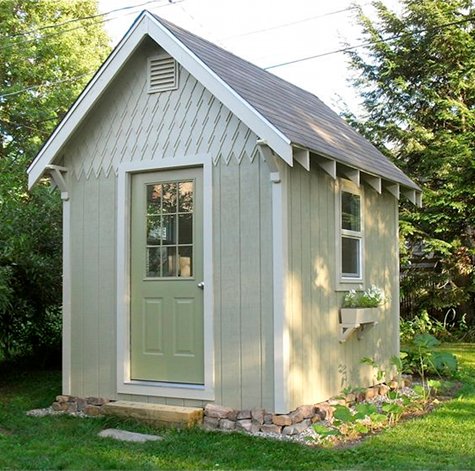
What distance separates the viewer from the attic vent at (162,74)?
6.85 m

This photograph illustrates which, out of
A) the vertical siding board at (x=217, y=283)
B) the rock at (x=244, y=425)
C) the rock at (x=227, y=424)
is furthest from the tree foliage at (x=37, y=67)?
the rock at (x=244, y=425)

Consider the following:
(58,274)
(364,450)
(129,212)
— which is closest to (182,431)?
(364,450)

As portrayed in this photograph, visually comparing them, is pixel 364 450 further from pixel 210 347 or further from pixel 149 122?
pixel 149 122

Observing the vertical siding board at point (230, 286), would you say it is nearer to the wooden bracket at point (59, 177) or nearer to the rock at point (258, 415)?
the rock at point (258, 415)

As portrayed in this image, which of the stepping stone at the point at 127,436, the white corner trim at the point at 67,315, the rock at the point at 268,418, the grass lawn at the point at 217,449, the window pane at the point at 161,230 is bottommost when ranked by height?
the stepping stone at the point at 127,436

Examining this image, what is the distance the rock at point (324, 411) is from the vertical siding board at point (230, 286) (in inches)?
30.8

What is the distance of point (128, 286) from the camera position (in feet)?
23.0

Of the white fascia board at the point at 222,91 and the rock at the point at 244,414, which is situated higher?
the white fascia board at the point at 222,91

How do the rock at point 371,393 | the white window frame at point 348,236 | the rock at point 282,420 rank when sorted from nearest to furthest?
1. the rock at point 282,420
2. the white window frame at point 348,236
3. the rock at point 371,393

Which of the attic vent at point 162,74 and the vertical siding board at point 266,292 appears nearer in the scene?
the vertical siding board at point 266,292

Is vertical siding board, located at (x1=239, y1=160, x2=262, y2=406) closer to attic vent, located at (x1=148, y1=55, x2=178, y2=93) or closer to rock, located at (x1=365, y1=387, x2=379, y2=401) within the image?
attic vent, located at (x1=148, y1=55, x2=178, y2=93)

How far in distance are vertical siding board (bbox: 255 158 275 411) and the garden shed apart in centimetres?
1

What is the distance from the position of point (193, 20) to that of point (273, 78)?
14.1 feet

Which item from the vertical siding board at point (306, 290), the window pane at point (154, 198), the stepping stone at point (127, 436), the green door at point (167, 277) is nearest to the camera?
the stepping stone at point (127, 436)
